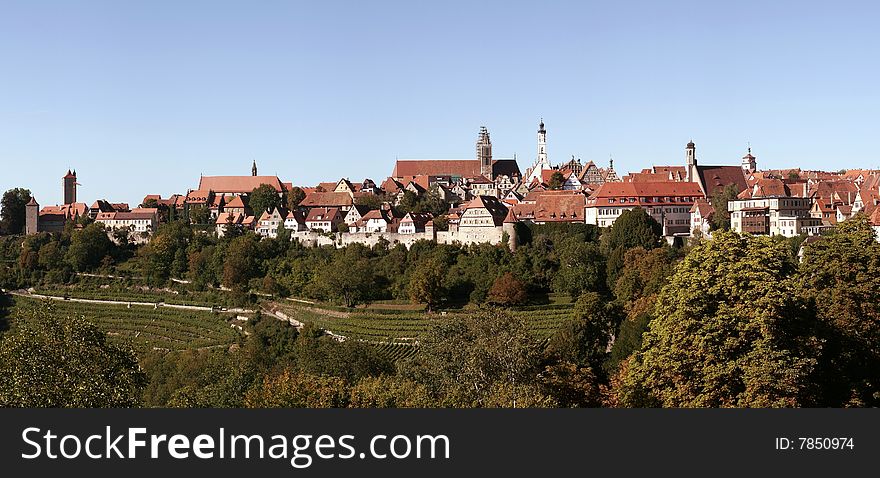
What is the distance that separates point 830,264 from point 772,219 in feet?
109

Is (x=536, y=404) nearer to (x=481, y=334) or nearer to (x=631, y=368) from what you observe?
(x=631, y=368)

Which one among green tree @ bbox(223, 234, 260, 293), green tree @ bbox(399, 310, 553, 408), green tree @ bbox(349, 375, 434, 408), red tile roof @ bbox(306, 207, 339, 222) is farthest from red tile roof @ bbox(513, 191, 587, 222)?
green tree @ bbox(349, 375, 434, 408)

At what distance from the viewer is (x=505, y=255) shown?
57.7 meters

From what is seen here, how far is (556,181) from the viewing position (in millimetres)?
→ 80938

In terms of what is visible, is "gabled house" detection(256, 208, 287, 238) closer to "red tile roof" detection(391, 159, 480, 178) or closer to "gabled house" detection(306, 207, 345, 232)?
"gabled house" detection(306, 207, 345, 232)

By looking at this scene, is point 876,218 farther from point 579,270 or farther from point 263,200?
point 263,200

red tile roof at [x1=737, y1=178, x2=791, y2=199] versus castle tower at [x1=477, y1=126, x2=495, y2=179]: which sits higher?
castle tower at [x1=477, y1=126, x2=495, y2=179]

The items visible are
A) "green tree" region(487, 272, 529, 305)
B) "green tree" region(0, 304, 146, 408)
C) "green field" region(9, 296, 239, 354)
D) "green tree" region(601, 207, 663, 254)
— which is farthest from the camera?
"green tree" region(601, 207, 663, 254)

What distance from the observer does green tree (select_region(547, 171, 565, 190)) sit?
80188mm

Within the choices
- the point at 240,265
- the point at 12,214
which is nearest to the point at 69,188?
the point at 12,214

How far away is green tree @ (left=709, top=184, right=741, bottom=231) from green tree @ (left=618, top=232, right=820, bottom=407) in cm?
3481

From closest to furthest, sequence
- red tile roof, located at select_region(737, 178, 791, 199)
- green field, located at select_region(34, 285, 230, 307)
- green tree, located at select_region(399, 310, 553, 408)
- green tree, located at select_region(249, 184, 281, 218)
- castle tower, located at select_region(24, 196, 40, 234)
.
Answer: green tree, located at select_region(399, 310, 553, 408) < red tile roof, located at select_region(737, 178, 791, 199) < green field, located at select_region(34, 285, 230, 307) < green tree, located at select_region(249, 184, 281, 218) < castle tower, located at select_region(24, 196, 40, 234)

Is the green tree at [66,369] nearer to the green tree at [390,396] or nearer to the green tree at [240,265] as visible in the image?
the green tree at [390,396]

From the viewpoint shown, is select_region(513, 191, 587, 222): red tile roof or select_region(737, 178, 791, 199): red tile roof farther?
select_region(513, 191, 587, 222): red tile roof
